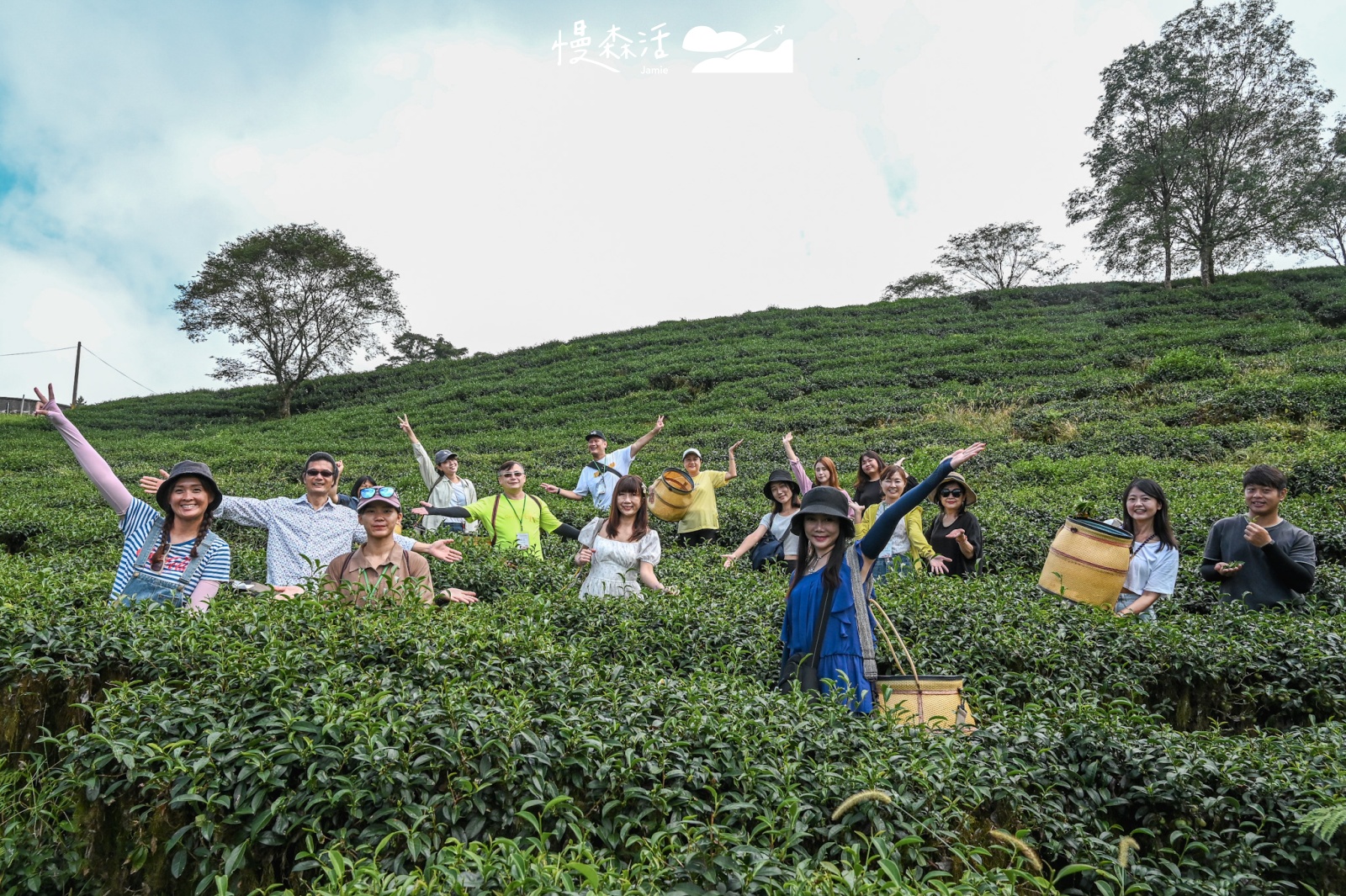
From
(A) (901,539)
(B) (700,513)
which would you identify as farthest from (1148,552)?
(B) (700,513)

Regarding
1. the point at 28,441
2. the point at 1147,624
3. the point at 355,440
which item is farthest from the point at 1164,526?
the point at 28,441

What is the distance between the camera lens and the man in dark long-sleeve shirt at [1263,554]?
5211mm

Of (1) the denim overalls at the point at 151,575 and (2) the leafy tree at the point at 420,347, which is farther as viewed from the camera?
(2) the leafy tree at the point at 420,347

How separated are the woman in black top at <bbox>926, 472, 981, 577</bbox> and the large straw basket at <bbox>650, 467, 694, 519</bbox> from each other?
2504mm

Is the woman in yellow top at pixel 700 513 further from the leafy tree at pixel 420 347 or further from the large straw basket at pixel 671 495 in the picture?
the leafy tree at pixel 420 347

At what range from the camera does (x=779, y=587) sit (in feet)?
18.4

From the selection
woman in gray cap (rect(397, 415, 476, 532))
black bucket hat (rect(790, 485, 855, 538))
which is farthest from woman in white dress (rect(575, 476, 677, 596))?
woman in gray cap (rect(397, 415, 476, 532))

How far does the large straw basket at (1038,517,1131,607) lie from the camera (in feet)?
16.7

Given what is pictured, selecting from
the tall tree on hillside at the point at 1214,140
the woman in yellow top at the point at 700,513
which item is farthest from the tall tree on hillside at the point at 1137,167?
the woman in yellow top at the point at 700,513

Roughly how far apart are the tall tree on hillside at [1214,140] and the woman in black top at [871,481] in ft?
90.4

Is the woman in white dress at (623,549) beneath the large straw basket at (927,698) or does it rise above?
above

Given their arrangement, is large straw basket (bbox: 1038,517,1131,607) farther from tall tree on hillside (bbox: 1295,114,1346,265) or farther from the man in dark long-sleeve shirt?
tall tree on hillside (bbox: 1295,114,1346,265)

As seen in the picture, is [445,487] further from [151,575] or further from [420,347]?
[420,347]

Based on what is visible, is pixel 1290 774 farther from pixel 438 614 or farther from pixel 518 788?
pixel 438 614
